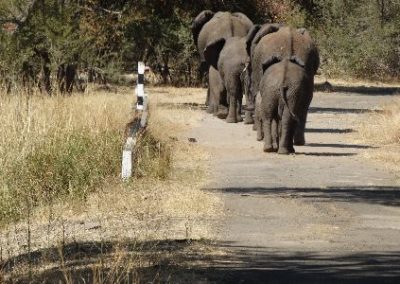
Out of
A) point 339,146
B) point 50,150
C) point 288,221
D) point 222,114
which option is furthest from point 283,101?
point 222,114

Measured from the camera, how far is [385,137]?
73.0 feet

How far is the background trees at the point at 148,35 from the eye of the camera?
29469 millimetres

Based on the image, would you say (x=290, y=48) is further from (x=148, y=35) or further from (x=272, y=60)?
(x=148, y=35)

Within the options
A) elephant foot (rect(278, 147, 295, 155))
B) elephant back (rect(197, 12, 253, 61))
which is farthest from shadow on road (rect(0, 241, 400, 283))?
elephant back (rect(197, 12, 253, 61))

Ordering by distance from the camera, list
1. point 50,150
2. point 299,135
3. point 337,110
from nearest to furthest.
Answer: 1. point 50,150
2. point 299,135
3. point 337,110

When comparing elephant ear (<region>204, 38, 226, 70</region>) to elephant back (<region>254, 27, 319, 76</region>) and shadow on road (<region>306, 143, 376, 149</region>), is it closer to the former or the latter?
Answer: shadow on road (<region>306, 143, 376, 149</region>)

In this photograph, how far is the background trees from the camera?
29.5m

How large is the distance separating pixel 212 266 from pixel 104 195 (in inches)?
173

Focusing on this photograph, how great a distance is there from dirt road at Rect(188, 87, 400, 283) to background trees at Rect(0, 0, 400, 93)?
3132 mm

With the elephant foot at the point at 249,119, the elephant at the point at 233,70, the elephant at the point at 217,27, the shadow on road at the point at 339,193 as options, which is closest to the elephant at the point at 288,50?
the elephant at the point at 233,70

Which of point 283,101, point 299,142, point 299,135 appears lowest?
point 299,142

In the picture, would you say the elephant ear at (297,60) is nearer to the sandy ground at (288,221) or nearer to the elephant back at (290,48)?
the elephant back at (290,48)

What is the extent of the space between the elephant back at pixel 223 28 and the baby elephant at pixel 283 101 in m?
8.23

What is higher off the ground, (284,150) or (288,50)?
(288,50)
